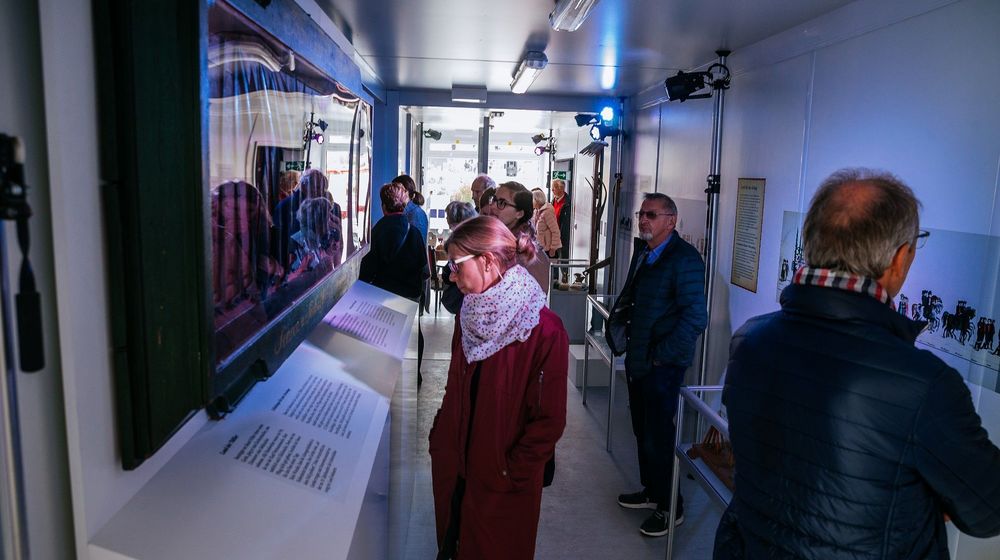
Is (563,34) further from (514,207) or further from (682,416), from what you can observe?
(682,416)

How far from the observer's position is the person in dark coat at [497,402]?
7.48 ft

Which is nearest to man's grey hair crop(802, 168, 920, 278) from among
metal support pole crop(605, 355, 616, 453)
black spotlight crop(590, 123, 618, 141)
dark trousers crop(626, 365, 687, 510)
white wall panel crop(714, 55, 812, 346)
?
dark trousers crop(626, 365, 687, 510)

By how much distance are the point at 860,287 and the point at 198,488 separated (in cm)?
140

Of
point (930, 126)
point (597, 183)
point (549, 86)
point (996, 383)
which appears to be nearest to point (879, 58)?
point (930, 126)

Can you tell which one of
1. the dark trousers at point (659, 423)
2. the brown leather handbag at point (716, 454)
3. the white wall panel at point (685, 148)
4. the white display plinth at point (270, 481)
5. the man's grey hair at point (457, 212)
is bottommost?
the dark trousers at point (659, 423)

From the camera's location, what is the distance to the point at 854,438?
146cm

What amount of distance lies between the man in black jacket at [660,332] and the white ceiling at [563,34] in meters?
1.00

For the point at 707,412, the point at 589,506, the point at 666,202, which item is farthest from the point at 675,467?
the point at 666,202

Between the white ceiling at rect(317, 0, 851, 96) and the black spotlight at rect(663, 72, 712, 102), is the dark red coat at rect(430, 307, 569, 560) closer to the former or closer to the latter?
the white ceiling at rect(317, 0, 851, 96)

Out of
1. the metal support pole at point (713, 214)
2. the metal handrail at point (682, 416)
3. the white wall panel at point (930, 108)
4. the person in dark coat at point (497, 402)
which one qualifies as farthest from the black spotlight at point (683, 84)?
the person in dark coat at point (497, 402)

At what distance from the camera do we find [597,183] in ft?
27.8

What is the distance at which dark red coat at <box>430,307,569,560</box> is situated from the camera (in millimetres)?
2283

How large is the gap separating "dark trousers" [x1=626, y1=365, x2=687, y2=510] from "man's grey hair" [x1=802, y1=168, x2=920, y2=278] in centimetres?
222

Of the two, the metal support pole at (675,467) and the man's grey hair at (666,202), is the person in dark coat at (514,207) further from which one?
the metal support pole at (675,467)
